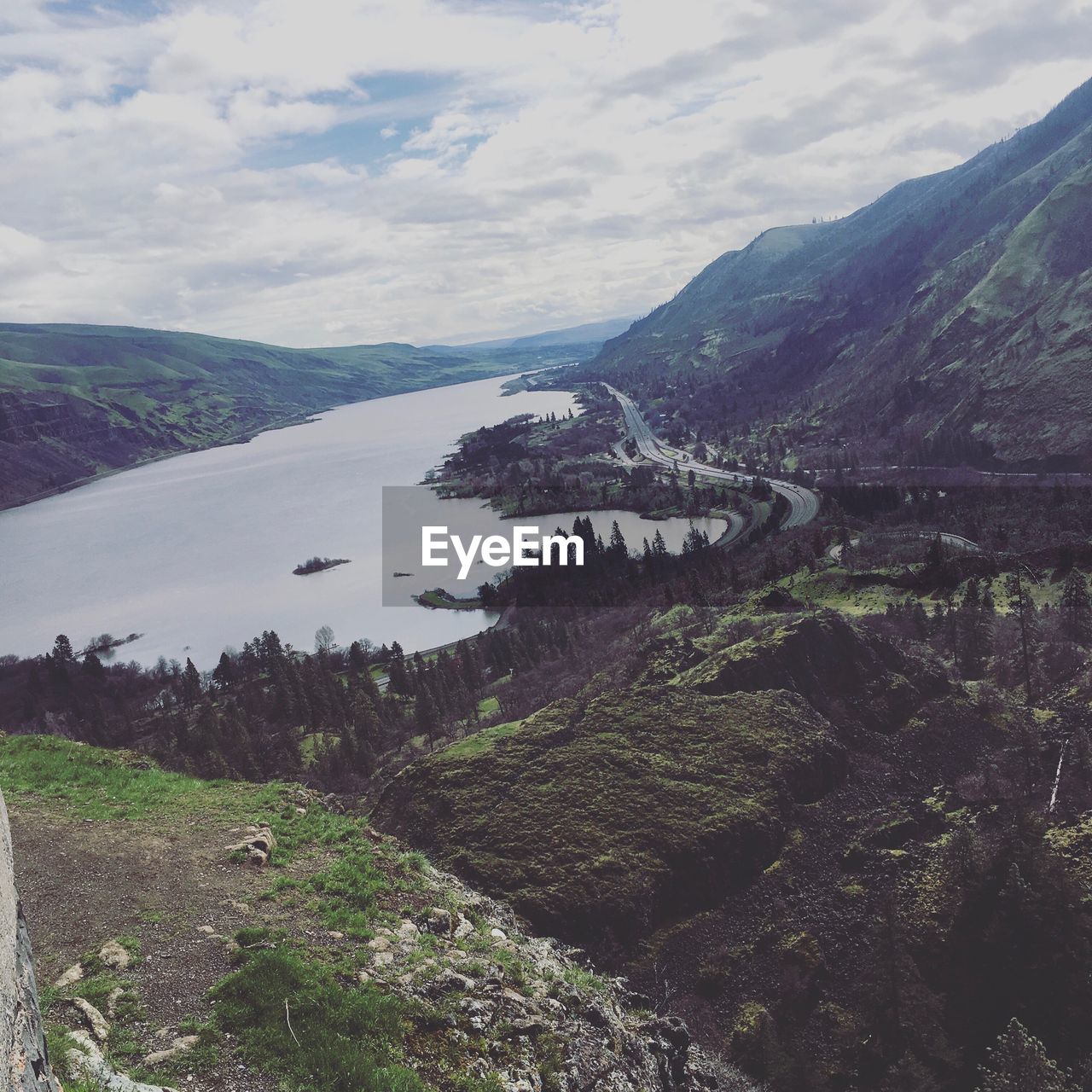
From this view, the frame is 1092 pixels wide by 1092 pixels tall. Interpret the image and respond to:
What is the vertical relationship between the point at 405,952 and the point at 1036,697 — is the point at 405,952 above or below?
above

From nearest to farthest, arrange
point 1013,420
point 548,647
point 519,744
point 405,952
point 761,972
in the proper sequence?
point 405,952
point 761,972
point 519,744
point 548,647
point 1013,420

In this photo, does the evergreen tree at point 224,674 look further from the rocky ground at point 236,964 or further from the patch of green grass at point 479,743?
the rocky ground at point 236,964

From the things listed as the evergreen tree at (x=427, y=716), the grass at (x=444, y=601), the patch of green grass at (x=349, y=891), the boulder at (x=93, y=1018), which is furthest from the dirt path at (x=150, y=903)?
the grass at (x=444, y=601)

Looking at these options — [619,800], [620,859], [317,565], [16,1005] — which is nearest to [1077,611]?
[619,800]

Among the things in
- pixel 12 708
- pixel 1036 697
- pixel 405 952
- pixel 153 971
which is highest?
pixel 153 971

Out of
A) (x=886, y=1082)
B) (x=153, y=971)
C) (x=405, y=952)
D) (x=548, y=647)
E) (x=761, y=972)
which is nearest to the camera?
(x=153, y=971)

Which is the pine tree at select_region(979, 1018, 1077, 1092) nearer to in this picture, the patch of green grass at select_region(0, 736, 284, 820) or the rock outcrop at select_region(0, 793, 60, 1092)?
the patch of green grass at select_region(0, 736, 284, 820)

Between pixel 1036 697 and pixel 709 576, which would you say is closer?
pixel 1036 697

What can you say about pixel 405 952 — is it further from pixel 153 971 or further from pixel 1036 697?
pixel 1036 697

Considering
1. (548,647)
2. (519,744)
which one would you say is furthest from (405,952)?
(548,647)
